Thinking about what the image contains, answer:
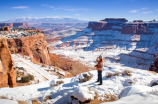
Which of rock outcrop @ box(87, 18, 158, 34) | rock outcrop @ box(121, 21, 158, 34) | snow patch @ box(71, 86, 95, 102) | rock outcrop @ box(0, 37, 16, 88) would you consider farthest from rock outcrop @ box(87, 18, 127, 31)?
snow patch @ box(71, 86, 95, 102)

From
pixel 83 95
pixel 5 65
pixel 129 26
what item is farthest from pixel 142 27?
pixel 5 65

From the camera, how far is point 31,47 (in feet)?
77.0

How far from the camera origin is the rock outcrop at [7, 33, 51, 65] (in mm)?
20938

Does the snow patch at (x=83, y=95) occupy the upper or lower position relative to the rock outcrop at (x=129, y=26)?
lower

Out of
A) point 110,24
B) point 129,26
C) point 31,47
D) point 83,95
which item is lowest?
point 83,95

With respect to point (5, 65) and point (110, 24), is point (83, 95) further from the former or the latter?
point (110, 24)

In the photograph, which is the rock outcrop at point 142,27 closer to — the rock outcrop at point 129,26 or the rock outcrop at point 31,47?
the rock outcrop at point 129,26

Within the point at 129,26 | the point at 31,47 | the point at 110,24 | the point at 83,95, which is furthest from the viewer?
the point at 110,24

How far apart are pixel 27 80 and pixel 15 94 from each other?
239 inches

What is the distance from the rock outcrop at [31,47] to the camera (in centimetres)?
2094

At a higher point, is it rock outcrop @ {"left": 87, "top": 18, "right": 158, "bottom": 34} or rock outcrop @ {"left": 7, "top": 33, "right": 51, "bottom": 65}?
rock outcrop @ {"left": 87, "top": 18, "right": 158, "bottom": 34}

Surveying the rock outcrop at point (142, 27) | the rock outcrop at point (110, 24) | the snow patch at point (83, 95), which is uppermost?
the rock outcrop at point (110, 24)

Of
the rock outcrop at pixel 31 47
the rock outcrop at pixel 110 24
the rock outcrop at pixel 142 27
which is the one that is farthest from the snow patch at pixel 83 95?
the rock outcrop at pixel 110 24

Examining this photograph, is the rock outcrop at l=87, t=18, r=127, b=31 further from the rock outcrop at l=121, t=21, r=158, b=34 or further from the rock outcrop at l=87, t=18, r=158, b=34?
the rock outcrop at l=121, t=21, r=158, b=34
